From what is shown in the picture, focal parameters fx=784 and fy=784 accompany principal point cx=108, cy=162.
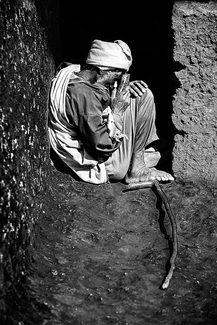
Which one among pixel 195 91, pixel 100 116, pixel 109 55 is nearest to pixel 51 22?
pixel 109 55

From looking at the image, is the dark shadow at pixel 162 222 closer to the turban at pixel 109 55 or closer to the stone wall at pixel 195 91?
the stone wall at pixel 195 91

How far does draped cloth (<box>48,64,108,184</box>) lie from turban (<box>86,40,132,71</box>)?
223 mm

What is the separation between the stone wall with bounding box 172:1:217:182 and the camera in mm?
6309

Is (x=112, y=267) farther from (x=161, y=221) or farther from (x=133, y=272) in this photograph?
(x=161, y=221)

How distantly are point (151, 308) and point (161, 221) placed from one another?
1.26 m

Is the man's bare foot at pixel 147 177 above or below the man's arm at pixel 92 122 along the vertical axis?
below

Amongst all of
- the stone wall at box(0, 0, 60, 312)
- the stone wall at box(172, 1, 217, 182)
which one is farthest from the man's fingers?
the stone wall at box(0, 0, 60, 312)

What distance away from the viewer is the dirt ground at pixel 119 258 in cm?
483

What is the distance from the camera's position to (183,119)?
21.4 ft

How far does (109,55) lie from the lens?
620 cm

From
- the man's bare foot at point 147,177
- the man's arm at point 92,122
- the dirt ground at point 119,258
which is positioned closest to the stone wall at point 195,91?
the man's bare foot at point 147,177

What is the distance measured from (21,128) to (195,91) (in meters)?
1.90

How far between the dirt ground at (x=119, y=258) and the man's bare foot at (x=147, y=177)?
0.08 metres

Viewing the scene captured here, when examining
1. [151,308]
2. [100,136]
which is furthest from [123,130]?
[151,308]
